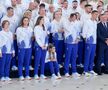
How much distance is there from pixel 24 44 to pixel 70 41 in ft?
3.24

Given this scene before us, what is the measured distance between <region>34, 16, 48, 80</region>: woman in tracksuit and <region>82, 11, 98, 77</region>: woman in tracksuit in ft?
2.92

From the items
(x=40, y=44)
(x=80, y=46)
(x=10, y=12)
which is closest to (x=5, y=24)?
(x=10, y=12)

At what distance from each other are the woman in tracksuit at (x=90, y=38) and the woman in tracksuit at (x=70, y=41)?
0.21 metres

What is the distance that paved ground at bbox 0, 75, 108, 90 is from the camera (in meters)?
5.98

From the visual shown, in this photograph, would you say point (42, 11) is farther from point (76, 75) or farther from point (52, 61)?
point (76, 75)

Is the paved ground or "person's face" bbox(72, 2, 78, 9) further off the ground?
"person's face" bbox(72, 2, 78, 9)

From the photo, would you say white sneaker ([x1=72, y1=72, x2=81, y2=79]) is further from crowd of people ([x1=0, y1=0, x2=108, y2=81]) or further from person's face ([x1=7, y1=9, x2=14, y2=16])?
person's face ([x1=7, y1=9, x2=14, y2=16])

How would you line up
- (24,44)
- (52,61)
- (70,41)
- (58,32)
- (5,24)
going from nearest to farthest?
(5,24) < (24,44) < (52,61) < (70,41) < (58,32)

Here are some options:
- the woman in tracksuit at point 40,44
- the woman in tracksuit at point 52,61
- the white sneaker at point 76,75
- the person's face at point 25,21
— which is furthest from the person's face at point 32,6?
the white sneaker at point 76,75

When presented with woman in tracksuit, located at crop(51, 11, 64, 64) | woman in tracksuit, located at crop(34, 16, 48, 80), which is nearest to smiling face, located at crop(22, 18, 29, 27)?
woman in tracksuit, located at crop(34, 16, 48, 80)

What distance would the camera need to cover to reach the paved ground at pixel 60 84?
5984mm

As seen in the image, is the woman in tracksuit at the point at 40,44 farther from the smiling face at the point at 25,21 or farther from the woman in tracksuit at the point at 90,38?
the woman in tracksuit at the point at 90,38

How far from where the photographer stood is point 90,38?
22.6ft

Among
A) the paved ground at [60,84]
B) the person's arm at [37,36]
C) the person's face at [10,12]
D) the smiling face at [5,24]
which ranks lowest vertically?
the paved ground at [60,84]
